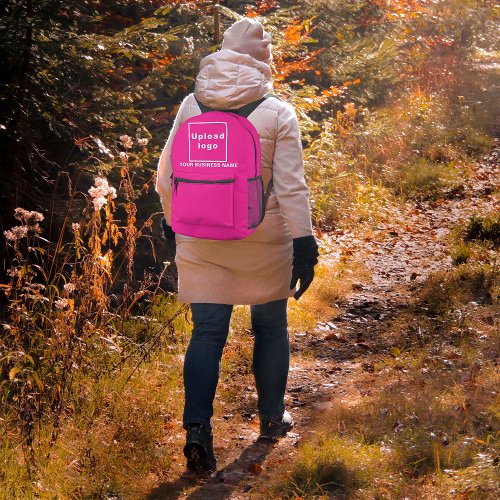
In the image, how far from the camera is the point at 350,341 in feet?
22.6

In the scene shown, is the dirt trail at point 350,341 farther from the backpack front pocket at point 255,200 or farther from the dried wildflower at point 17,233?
the dried wildflower at point 17,233

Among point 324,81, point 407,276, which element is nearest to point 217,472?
point 407,276

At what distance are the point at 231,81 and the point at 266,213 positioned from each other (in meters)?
0.69

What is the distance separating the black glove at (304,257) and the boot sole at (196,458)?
0.99 meters

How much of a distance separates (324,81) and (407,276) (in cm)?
605

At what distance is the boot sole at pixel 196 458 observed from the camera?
4371 mm

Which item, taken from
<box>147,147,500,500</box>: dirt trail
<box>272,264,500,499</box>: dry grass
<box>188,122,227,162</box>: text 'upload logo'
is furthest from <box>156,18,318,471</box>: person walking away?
<box>272,264,500,499</box>: dry grass

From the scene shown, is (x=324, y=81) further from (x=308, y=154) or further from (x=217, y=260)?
(x=217, y=260)

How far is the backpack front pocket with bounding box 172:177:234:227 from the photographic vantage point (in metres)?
4.28

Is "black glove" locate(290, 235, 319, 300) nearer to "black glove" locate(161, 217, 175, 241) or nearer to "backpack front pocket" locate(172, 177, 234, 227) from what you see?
"backpack front pocket" locate(172, 177, 234, 227)

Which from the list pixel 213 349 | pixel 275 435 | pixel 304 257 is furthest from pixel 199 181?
pixel 275 435

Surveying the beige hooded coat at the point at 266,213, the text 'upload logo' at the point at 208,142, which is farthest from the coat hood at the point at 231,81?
the text 'upload logo' at the point at 208,142

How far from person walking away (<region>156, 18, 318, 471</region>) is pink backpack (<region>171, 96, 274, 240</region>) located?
0.07 metres

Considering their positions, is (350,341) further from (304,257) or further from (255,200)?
(255,200)
